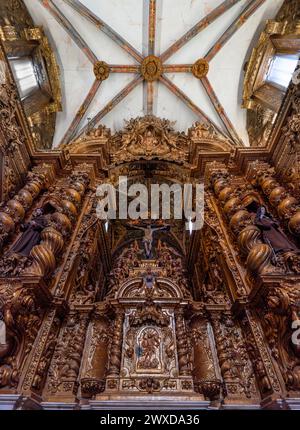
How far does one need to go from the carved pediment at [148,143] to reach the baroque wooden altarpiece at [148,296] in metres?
1.24

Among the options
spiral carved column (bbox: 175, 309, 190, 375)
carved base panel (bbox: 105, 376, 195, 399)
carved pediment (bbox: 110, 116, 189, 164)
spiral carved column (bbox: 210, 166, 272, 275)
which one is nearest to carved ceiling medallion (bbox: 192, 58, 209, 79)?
carved pediment (bbox: 110, 116, 189, 164)

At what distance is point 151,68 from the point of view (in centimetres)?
1269

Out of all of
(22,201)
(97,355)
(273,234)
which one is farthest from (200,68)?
(97,355)

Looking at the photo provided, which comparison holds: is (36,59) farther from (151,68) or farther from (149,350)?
(149,350)

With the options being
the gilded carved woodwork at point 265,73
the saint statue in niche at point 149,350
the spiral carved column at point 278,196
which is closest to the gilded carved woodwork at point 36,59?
the spiral carved column at point 278,196

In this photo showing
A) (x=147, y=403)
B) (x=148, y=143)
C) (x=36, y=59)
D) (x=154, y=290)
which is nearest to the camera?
(x=147, y=403)

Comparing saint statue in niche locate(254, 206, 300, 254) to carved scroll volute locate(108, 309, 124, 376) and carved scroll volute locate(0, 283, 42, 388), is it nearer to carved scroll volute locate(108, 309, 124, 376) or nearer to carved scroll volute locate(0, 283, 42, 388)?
carved scroll volute locate(108, 309, 124, 376)

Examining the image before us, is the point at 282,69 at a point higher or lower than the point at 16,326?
higher

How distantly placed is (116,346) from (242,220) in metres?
4.11

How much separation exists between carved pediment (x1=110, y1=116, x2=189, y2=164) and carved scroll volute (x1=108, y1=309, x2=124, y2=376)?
6327mm

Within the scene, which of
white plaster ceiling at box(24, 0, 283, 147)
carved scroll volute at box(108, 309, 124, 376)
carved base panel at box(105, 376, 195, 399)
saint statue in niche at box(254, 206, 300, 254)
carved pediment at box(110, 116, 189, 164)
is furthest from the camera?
Result: white plaster ceiling at box(24, 0, 283, 147)

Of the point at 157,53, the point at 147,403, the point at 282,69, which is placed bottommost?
the point at 147,403

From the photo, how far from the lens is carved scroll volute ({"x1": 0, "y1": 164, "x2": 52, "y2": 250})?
636 centimetres

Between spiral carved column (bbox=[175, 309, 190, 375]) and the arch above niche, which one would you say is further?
the arch above niche
